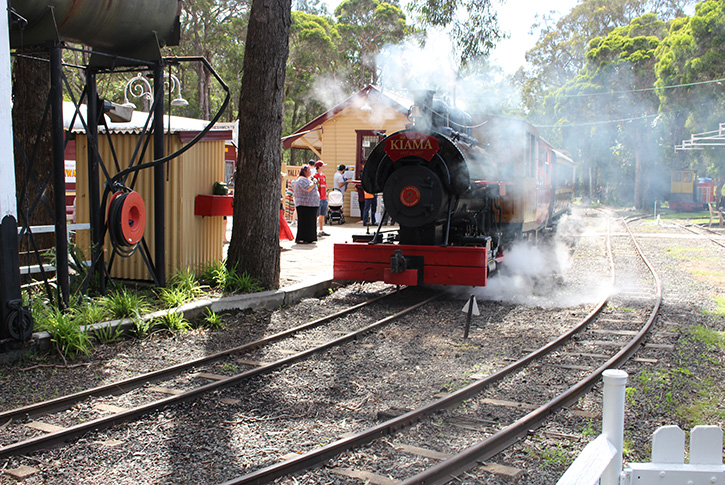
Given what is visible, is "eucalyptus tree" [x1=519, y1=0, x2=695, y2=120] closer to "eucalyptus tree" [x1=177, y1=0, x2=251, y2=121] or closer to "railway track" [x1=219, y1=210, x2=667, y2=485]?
"eucalyptus tree" [x1=177, y1=0, x2=251, y2=121]

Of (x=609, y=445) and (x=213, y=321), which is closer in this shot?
(x=609, y=445)

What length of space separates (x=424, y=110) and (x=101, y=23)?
4.25m

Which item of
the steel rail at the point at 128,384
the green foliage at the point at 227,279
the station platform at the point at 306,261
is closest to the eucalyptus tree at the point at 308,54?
the station platform at the point at 306,261

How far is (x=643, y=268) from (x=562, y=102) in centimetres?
3303

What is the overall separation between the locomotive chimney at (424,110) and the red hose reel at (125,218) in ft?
13.1

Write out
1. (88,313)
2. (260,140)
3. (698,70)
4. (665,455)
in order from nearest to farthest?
(665,455)
(88,313)
(260,140)
(698,70)

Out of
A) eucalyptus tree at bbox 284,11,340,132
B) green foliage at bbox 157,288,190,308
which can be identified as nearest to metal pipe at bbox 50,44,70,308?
green foliage at bbox 157,288,190,308

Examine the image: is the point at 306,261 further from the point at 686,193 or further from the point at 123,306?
the point at 686,193

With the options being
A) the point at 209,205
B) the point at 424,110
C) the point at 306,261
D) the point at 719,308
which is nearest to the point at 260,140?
the point at 209,205

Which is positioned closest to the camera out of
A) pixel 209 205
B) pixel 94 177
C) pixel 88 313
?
pixel 88 313

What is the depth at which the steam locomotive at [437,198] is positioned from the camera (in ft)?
25.6

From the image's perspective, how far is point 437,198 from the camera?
308 inches

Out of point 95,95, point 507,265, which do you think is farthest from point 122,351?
point 507,265

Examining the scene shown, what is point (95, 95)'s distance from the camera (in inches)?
270
